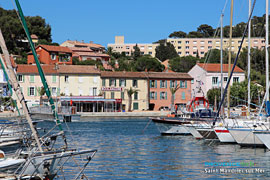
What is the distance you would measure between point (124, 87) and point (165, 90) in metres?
8.10

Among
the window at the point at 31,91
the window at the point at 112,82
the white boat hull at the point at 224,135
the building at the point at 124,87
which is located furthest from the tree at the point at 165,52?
the white boat hull at the point at 224,135

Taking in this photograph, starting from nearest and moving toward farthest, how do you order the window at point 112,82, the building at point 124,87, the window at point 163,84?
the building at point 124,87
the window at point 112,82
the window at point 163,84

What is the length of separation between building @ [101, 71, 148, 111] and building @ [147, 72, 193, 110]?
1.76 m

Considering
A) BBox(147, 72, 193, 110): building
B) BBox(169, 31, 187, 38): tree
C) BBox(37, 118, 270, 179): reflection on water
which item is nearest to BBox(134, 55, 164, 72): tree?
BBox(147, 72, 193, 110): building

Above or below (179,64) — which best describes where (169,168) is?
below

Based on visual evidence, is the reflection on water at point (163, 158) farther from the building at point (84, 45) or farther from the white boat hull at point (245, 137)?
the building at point (84, 45)

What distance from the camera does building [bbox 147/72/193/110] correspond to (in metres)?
88.0

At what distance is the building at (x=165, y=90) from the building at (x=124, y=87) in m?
1.76

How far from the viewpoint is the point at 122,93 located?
279ft

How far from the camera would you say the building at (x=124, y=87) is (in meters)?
84.1

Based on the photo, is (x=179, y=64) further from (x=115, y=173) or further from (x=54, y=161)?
(x=54, y=161)

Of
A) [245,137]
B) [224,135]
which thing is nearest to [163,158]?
[245,137]

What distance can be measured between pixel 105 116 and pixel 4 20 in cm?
3873

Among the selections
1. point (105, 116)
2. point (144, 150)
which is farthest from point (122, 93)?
point (144, 150)
